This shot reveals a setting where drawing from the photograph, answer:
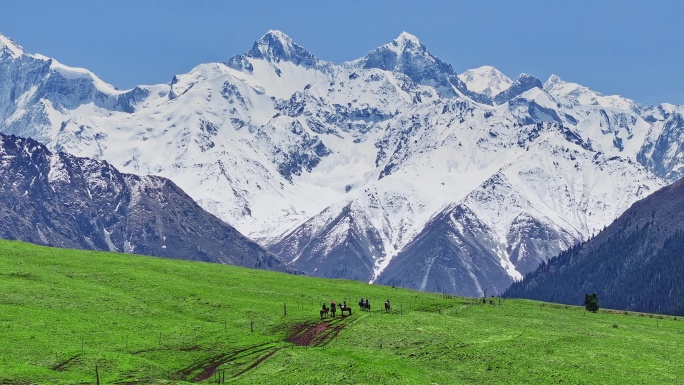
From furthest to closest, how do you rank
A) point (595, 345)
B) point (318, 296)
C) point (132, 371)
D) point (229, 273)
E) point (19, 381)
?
point (229, 273) → point (318, 296) → point (595, 345) → point (132, 371) → point (19, 381)

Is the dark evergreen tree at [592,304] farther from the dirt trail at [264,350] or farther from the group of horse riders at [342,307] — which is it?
the dirt trail at [264,350]

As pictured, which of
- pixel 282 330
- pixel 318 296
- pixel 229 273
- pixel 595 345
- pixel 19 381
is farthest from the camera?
pixel 229 273

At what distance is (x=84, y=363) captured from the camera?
107812 mm

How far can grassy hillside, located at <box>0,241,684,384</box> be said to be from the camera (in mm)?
104938

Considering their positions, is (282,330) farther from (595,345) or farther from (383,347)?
(595,345)

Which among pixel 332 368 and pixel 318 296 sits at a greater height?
pixel 318 296

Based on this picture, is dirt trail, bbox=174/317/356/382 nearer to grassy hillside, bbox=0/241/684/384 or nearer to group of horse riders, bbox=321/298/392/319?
grassy hillside, bbox=0/241/684/384

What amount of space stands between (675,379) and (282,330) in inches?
1898

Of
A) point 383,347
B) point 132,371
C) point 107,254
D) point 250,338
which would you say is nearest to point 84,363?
point 132,371

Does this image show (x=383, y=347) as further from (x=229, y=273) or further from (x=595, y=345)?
(x=229, y=273)

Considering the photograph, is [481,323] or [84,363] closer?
[84,363]

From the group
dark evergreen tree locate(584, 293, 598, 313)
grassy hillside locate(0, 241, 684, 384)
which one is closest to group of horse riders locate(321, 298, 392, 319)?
grassy hillside locate(0, 241, 684, 384)

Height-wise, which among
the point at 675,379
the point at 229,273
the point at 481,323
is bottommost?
the point at 675,379

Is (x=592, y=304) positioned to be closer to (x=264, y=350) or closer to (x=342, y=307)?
(x=342, y=307)
